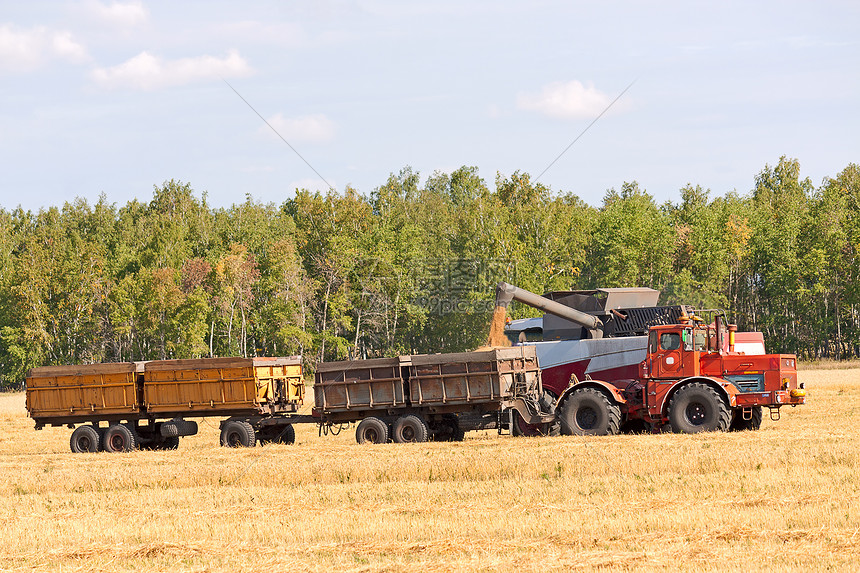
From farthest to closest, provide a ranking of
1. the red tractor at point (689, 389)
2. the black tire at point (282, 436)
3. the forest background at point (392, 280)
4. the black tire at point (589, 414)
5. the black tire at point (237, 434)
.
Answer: the forest background at point (392, 280), the black tire at point (282, 436), the black tire at point (237, 434), the black tire at point (589, 414), the red tractor at point (689, 389)

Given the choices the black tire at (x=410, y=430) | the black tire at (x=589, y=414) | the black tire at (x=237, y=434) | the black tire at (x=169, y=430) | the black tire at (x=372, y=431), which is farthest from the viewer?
the black tire at (x=169, y=430)

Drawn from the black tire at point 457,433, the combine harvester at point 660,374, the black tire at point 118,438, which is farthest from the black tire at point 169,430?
the combine harvester at point 660,374

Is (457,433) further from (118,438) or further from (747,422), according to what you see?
(118,438)

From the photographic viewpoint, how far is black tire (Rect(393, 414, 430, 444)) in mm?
24844

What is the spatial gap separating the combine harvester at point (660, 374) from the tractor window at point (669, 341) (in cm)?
2

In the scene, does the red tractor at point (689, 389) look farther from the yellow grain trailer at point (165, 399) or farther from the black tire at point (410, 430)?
the yellow grain trailer at point (165, 399)

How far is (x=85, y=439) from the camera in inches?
1064

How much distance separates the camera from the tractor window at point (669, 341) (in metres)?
24.5

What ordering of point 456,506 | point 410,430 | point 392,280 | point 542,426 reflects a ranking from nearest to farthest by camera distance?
point 456,506 → point 410,430 → point 542,426 → point 392,280

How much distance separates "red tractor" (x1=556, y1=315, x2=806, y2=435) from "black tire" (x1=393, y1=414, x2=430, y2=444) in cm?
326

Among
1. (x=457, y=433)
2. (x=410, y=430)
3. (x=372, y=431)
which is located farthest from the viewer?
(x=457, y=433)

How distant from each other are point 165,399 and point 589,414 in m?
10.5

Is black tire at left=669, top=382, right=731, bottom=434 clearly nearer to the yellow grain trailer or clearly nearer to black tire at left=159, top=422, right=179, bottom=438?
the yellow grain trailer

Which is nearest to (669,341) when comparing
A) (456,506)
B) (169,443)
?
(456,506)
